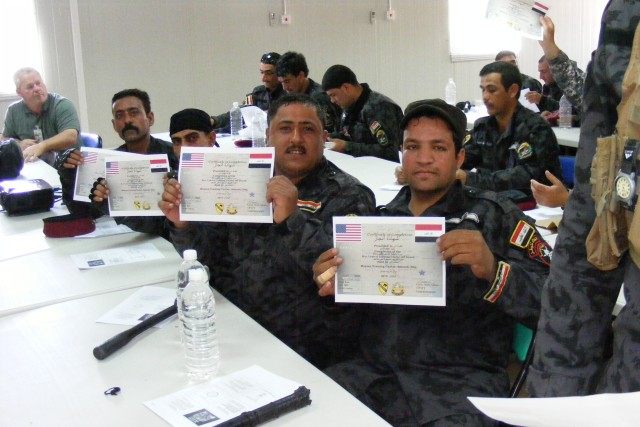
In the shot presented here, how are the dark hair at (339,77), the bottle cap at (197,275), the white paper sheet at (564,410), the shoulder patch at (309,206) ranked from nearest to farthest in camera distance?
the white paper sheet at (564,410), the bottle cap at (197,275), the shoulder patch at (309,206), the dark hair at (339,77)

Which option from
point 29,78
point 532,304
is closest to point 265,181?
point 532,304

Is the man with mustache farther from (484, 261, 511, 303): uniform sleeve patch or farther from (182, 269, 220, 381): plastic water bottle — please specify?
(484, 261, 511, 303): uniform sleeve patch

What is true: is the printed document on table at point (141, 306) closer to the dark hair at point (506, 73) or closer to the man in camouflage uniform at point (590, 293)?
the man in camouflage uniform at point (590, 293)

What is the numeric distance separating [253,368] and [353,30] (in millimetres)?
7316

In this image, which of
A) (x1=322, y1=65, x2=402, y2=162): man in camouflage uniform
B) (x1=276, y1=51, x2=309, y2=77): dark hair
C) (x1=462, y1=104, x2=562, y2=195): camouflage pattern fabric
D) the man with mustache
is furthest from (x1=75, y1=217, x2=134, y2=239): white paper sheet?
(x1=276, y1=51, x2=309, y2=77): dark hair

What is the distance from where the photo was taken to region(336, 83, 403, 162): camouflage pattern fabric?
15.8ft

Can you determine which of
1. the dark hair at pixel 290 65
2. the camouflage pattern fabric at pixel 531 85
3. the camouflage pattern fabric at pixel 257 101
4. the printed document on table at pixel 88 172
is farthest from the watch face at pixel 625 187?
the camouflage pattern fabric at pixel 531 85

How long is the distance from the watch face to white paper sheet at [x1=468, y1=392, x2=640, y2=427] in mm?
393

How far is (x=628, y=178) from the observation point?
0.98 m

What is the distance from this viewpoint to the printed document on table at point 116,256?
238 centimetres

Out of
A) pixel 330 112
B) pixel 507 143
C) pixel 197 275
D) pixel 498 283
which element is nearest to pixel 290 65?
pixel 330 112

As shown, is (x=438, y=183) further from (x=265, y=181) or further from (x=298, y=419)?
(x=298, y=419)

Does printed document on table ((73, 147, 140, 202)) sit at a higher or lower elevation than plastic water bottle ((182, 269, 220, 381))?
higher

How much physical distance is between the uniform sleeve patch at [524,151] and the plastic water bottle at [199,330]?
96.3 inches
